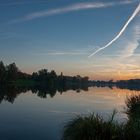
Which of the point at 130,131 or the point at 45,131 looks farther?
the point at 45,131

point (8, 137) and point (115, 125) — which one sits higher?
point (115, 125)

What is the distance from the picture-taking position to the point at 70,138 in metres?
15.5

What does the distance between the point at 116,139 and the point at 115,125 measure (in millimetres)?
1009

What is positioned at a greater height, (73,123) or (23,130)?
(73,123)

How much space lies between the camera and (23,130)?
26.1 metres

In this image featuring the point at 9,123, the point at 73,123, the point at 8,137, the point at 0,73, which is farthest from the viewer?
the point at 0,73

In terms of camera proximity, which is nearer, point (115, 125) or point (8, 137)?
point (115, 125)

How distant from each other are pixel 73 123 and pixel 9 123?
581 inches

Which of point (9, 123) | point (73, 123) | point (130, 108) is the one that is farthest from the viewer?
point (9, 123)

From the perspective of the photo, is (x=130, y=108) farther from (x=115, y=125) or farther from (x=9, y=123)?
(x=9, y=123)

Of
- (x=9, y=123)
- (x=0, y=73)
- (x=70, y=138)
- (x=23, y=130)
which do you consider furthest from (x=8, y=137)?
(x=0, y=73)

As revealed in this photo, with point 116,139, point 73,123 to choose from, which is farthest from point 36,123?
point 116,139

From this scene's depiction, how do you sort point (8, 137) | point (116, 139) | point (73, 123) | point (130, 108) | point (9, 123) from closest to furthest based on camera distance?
1. point (116, 139)
2. point (73, 123)
3. point (8, 137)
4. point (130, 108)
5. point (9, 123)

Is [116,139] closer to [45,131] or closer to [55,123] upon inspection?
[45,131]
